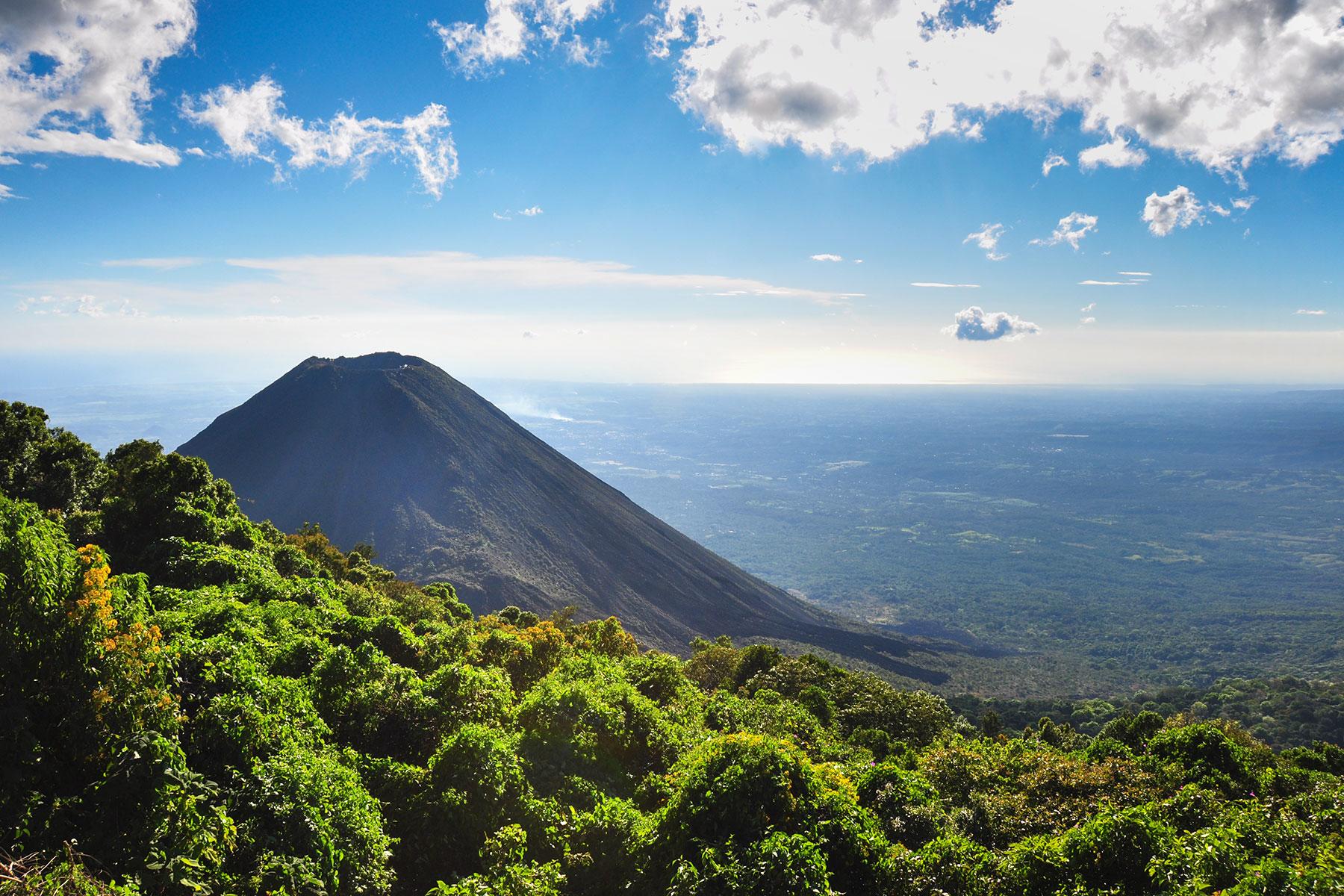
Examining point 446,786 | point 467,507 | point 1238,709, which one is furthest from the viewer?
point 467,507

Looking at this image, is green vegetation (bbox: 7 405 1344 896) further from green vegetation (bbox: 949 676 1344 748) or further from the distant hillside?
green vegetation (bbox: 949 676 1344 748)

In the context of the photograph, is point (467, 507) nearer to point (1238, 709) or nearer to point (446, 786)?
point (446, 786)

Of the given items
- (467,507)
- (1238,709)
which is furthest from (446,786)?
(1238,709)

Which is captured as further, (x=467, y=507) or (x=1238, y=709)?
(x=467, y=507)

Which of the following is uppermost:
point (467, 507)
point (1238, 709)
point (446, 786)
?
point (446, 786)

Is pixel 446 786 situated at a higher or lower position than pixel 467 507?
higher

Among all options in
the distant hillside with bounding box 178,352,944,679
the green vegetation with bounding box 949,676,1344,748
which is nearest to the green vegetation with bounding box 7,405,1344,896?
the distant hillside with bounding box 178,352,944,679

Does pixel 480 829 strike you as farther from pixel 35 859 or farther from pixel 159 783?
pixel 35 859
